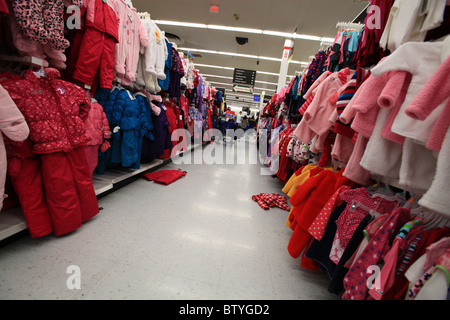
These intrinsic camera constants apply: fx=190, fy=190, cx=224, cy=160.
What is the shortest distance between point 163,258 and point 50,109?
57.3 inches

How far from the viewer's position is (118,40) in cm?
221

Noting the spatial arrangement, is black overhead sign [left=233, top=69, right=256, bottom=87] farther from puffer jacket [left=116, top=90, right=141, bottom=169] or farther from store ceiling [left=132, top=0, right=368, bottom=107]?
puffer jacket [left=116, top=90, right=141, bottom=169]

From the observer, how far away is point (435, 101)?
2.38 feet

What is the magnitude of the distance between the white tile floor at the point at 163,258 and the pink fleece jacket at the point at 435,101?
1.26 metres

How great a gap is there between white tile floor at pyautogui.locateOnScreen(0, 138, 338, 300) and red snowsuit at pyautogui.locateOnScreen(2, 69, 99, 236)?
0.80ft

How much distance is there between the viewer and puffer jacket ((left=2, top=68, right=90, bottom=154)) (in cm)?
133

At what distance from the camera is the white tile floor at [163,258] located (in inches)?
48.3

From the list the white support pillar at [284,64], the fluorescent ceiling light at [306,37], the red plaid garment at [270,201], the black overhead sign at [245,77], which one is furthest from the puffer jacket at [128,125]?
the black overhead sign at [245,77]

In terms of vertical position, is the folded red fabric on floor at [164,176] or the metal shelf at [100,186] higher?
the metal shelf at [100,186]

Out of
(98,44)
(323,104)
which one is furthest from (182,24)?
(323,104)

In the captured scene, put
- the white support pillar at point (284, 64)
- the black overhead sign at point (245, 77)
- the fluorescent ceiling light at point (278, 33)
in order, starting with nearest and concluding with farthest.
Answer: the white support pillar at point (284, 64)
the fluorescent ceiling light at point (278, 33)
the black overhead sign at point (245, 77)

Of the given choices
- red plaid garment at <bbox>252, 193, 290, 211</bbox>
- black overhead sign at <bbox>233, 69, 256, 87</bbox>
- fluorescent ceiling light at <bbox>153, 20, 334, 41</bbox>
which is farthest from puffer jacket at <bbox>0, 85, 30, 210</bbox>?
black overhead sign at <bbox>233, 69, 256, 87</bbox>

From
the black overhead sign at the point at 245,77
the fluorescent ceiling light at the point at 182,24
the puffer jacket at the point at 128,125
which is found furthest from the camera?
the black overhead sign at the point at 245,77

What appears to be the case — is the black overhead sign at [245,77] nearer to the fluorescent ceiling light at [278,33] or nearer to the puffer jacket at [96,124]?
the fluorescent ceiling light at [278,33]
